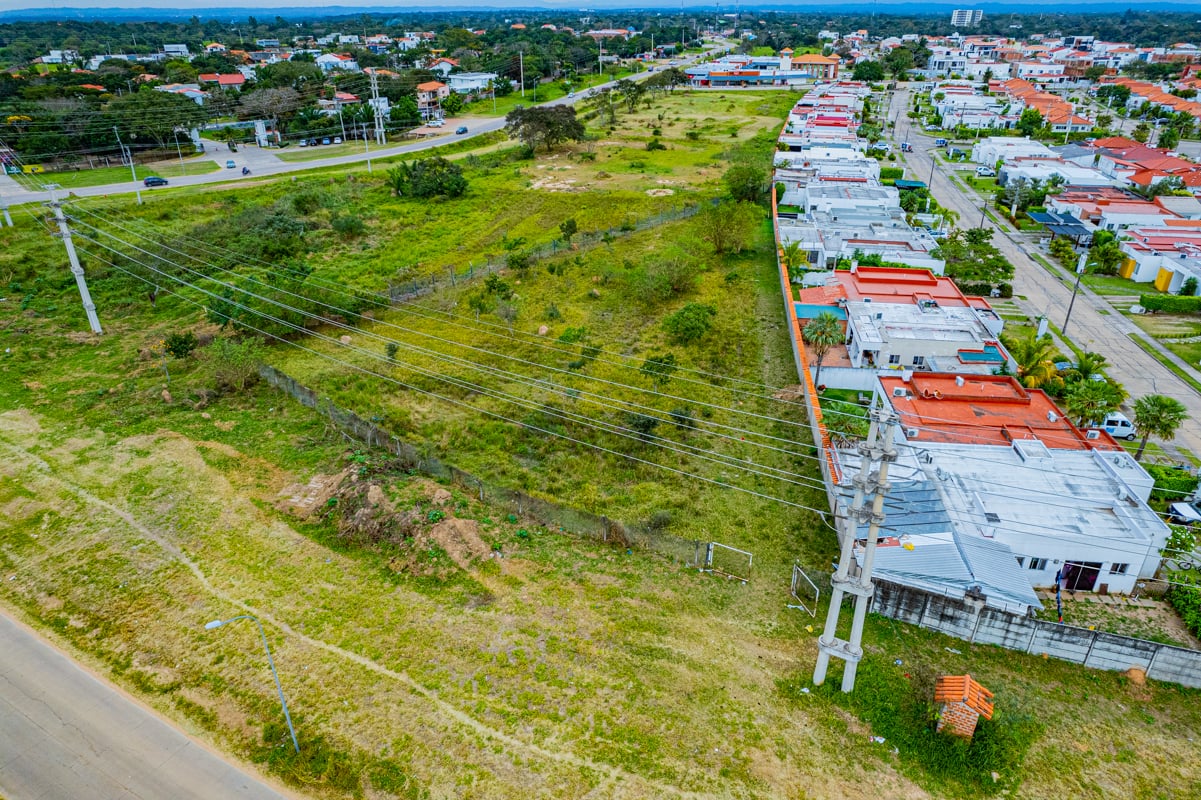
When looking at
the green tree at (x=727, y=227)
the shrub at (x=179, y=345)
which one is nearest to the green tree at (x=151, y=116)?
the shrub at (x=179, y=345)

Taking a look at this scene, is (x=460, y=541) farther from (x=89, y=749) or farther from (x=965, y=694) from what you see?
(x=965, y=694)

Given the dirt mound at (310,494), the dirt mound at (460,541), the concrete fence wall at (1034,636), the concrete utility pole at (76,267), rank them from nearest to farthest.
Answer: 1. the concrete fence wall at (1034,636)
2. the dirt mound at (460,541)
3. the dirt mound at (310,494)
4. the concrete utility pole at (76,267)

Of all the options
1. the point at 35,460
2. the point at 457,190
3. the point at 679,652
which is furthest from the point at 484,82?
the point at 679,652

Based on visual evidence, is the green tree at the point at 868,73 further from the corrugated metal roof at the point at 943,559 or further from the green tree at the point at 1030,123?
the corrugated metal roof at the point at 943,559

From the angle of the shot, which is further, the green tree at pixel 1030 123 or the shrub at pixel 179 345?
the green tree at pixel 1030 123

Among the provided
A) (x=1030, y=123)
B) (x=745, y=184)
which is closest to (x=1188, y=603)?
(x=745, y=184)

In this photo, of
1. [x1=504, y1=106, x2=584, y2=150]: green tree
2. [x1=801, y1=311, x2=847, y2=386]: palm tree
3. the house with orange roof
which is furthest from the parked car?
[x1=504, y1=106, x2=584, y2=150]: green tree

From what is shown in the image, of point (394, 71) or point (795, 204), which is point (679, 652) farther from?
point (394, 71)
